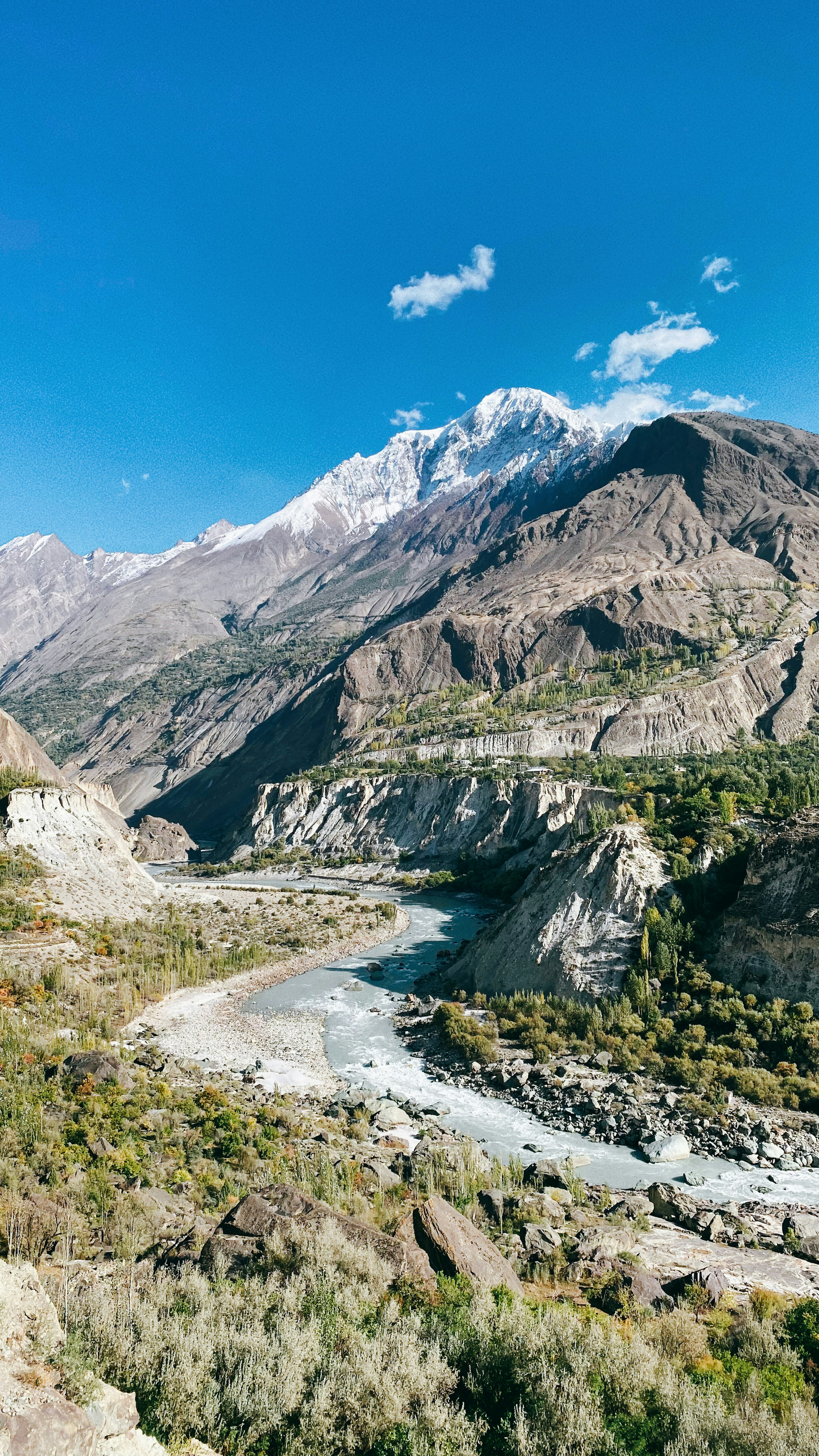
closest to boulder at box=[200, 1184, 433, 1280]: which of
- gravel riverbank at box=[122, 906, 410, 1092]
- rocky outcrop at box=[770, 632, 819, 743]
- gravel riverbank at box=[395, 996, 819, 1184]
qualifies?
gravel riverbank at box=[395, 996, 819, 1184]

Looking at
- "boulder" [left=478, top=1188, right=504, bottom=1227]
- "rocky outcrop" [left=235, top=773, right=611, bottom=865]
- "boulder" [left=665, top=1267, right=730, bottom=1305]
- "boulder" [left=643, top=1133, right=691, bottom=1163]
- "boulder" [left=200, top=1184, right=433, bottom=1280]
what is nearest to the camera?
"boulder" [left=200, top=1184, right=433, bottom=1280]

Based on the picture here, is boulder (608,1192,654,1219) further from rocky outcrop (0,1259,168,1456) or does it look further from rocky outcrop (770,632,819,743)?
rocky outcrop (770,632,819,743)

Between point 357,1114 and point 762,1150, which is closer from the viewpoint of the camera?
point 762,1150

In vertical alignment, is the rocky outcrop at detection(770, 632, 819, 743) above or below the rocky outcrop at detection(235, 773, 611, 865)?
above

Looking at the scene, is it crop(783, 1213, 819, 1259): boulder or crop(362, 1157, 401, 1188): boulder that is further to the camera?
crop(362, 1157, 401, 1188): boulder

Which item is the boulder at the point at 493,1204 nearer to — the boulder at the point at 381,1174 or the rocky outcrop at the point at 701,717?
the boulder at the point at 381,1174

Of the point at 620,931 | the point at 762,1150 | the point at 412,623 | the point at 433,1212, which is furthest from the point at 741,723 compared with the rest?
the point at 433,1212

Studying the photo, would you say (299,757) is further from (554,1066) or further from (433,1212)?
(433,1212)

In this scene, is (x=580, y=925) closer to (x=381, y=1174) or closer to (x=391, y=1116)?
(x=391, y=1116)

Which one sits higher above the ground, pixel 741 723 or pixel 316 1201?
pixel 741 723
